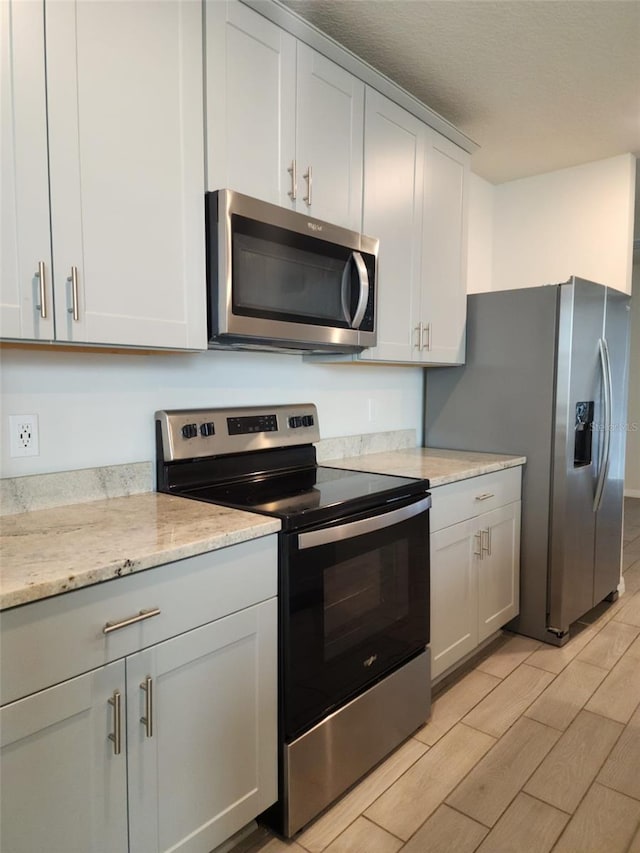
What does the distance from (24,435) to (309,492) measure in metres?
0.85

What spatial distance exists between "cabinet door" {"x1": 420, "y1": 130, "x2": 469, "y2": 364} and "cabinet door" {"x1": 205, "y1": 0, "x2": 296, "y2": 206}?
0.91 meters

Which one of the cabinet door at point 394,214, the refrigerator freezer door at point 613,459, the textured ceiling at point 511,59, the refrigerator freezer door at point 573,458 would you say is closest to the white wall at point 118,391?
the cabinet door at point 394,214

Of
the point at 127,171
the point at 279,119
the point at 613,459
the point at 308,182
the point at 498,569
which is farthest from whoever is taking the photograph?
the point at 613,459

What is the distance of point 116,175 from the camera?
137cm

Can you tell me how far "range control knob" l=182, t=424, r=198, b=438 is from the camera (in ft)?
5.98

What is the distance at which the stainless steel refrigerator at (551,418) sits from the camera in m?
2.58

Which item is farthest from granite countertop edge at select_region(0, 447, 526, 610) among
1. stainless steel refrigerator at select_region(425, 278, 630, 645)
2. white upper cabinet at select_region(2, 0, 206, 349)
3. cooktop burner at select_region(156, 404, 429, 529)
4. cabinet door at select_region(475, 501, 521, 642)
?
stainless steel refrigerator at select_region(425, 278, 630, 645)

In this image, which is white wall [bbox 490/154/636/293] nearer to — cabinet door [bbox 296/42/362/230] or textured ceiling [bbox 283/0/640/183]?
textured ceiling [bbox 283/0/640/183]

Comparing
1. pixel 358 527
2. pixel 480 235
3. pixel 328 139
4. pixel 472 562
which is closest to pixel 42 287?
pixel 358 527

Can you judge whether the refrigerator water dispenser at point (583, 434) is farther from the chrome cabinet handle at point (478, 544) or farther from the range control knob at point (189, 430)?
the range control knob at point (189, 430)

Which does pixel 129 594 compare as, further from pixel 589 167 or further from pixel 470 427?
pixel 589 167

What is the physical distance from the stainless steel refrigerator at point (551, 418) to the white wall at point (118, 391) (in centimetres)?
90

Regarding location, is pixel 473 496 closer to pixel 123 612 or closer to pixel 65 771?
pixel 123 612

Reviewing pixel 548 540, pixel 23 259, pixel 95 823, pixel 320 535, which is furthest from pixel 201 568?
pixel 548 540
